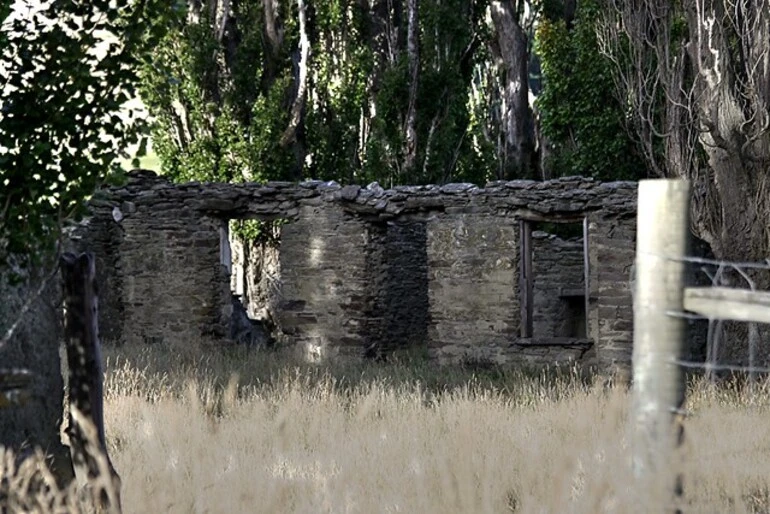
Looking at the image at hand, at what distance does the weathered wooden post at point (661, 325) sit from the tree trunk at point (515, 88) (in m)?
20.1

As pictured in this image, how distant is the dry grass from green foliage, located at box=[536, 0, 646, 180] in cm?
544

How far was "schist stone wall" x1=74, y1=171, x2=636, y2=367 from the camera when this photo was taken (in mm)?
15383

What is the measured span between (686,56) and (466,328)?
15.2 ft

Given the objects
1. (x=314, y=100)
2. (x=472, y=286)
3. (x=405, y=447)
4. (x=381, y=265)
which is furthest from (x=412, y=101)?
(x=405, y=447)

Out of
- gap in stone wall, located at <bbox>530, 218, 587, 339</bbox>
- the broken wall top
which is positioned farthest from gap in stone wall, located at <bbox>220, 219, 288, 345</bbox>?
gap in stone wall, located at <bbox>530, 218, 587, 339</bbox>

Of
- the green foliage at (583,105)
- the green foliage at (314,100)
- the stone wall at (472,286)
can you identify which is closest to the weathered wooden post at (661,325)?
the stone wall at (472,286)

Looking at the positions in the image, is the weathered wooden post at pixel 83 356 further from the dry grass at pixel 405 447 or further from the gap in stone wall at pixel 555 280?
the gap in stone wall at pixel 555 280

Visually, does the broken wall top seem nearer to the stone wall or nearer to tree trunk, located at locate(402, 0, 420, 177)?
the stone wall

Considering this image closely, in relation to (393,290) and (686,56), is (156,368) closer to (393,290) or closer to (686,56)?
(393,290)

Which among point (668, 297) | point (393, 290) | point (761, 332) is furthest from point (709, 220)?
point (668, 297)

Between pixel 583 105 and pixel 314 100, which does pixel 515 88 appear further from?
pixel 583 105

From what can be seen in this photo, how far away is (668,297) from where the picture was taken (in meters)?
4.49

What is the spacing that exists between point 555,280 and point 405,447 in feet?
33.2

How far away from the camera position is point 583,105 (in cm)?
1945
